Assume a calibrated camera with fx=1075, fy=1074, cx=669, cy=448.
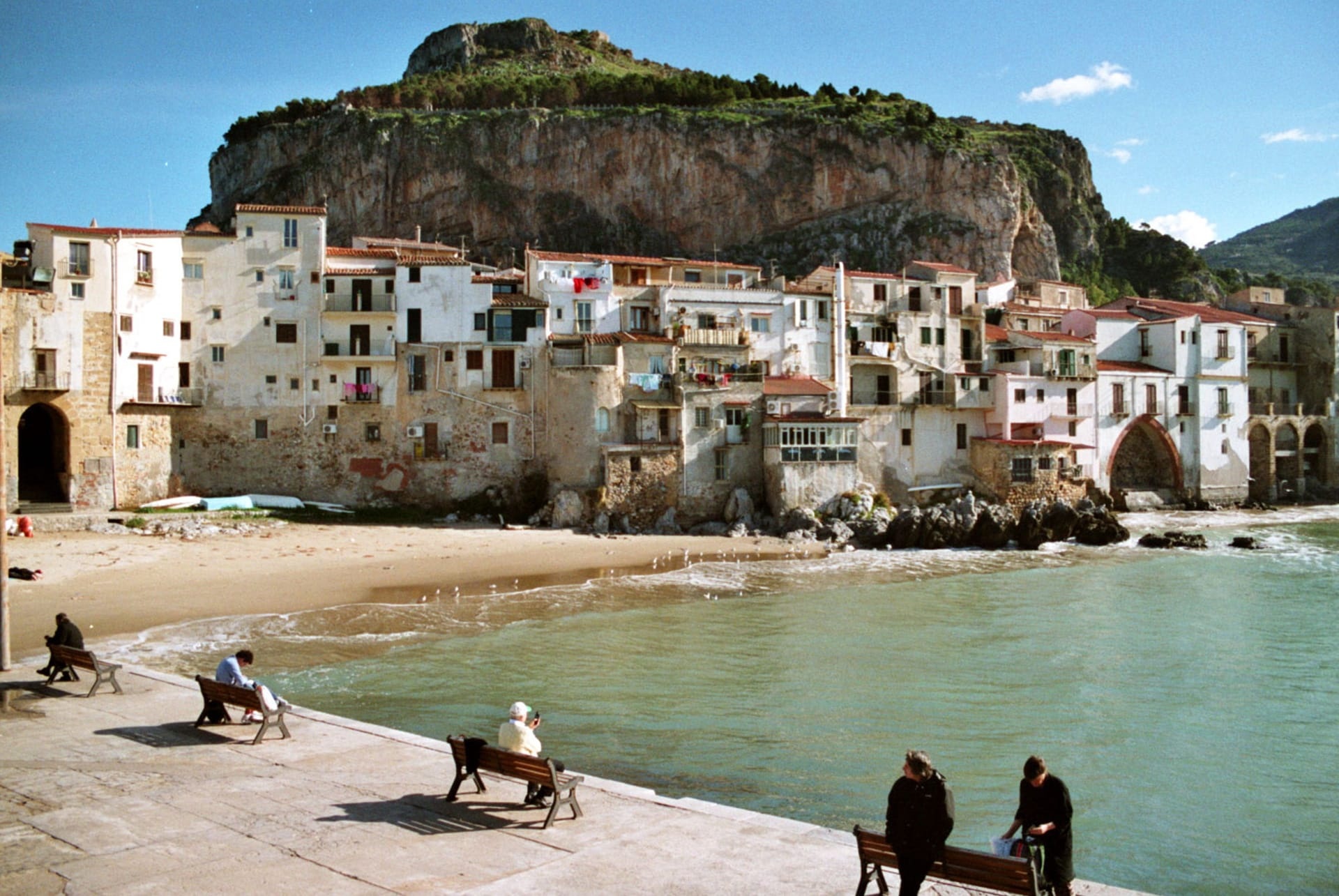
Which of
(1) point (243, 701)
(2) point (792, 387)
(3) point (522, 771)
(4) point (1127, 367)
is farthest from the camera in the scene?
(4) point (1127, 367)

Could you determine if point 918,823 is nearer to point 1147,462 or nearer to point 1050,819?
point 1050,819

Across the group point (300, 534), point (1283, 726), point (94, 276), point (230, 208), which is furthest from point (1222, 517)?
point (230, 208)

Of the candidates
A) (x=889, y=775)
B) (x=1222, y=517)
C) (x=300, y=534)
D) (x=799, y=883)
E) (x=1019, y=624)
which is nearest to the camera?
(x=799, y=883)

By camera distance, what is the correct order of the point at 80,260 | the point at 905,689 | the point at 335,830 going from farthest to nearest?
the point at 80,260 < the point at 905,689 < the point at 335,830

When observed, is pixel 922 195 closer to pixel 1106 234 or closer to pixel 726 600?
pixel 1106 234

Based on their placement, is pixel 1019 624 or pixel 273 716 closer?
pixel 273 716

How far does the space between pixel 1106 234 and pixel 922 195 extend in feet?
93.5

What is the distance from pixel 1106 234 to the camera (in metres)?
105

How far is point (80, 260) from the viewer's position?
1567 inches

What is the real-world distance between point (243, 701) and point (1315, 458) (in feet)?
225

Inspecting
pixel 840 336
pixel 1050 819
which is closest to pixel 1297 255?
pixel 840 336

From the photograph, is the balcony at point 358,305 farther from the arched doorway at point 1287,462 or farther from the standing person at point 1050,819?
the arched doorway at point 1287,462

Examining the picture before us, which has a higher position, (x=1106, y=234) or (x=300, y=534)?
(x=1106, y=234)

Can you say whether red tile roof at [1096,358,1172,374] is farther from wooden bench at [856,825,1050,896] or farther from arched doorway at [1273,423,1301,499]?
wooden bench at [856,825,1050,896]
